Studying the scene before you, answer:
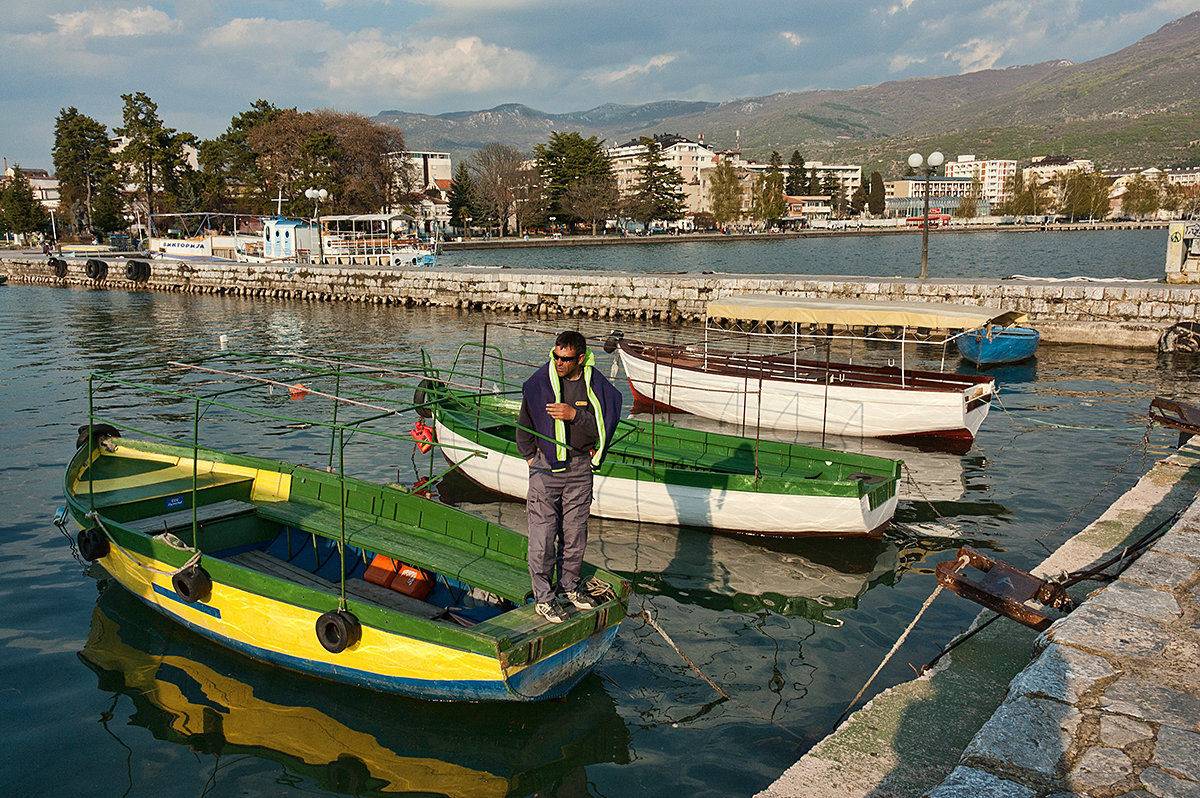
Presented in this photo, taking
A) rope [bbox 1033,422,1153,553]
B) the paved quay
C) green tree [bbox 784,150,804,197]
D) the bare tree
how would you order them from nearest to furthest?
the paved quay → rope [bbox 1033,422,1153,553] → the bare tree → green tree [bbox 784,150,804,197]

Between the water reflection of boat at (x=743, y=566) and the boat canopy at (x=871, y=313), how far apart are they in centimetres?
699

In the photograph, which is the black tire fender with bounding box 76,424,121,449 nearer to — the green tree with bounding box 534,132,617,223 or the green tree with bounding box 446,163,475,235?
the green tree with bounding box 534,132,617,223

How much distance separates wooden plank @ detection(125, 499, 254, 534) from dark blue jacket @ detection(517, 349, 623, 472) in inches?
182

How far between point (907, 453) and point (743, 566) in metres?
7.30

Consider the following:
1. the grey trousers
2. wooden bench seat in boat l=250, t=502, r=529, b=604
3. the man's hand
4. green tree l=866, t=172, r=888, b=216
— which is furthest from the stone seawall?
green tree l=866, t=172, r=888, b=216

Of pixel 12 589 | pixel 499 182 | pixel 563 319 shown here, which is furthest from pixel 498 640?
pixel 499 182

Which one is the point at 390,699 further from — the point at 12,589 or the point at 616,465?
the point at 12,589

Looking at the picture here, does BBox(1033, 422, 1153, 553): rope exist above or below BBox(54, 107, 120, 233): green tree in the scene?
below

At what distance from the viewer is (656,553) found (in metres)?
11.2

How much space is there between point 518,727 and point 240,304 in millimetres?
44776

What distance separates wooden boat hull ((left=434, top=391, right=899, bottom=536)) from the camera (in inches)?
429

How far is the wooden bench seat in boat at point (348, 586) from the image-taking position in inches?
314

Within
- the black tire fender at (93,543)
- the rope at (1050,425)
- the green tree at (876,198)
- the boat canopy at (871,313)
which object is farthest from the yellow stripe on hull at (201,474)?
the green tree at (876,198)

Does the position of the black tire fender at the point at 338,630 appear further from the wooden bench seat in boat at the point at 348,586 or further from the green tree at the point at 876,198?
the green tree at the point at 876,198
